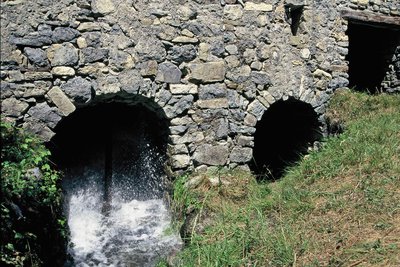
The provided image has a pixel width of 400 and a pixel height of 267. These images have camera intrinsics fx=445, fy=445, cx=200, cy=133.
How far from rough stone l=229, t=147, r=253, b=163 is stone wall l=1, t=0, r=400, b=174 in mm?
13

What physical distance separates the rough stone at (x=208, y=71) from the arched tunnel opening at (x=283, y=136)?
1240mm

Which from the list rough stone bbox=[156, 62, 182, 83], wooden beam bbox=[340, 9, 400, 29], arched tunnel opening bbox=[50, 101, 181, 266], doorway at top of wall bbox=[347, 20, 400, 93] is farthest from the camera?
doorway at top of wall bbox=[347, 20, 400, 93]

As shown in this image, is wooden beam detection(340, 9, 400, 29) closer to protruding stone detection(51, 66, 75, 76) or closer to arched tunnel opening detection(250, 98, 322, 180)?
arched tunnel opening detection(250, 98, 322, 180)

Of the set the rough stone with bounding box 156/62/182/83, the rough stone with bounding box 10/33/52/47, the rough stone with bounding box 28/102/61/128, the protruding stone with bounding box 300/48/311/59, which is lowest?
the rough stone with bounding box 28/102/61/128

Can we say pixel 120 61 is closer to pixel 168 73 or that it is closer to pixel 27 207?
pixel 168 73

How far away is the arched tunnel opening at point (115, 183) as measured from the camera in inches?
196

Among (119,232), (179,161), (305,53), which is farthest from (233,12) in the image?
(119,232)

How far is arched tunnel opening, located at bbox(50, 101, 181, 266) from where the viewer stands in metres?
4.98

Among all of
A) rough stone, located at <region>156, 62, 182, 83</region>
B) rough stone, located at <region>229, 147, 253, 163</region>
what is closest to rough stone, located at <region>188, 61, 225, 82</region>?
rough stone, located at <region>156, 62, 182, 83</region>

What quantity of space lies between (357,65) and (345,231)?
18.3 ft

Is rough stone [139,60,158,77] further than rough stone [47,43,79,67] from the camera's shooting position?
Yes

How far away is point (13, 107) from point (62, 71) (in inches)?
24.6

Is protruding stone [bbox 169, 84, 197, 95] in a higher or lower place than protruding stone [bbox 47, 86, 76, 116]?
higher

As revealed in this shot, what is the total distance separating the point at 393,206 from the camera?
401 centimetres
